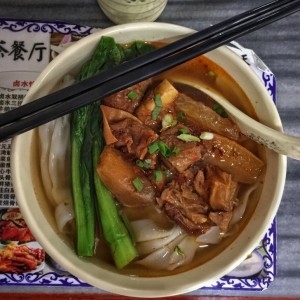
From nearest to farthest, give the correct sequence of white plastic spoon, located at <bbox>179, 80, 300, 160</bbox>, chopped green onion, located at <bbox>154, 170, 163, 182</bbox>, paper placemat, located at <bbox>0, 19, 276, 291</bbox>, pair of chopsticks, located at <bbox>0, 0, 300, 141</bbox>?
1. pair of chopsticks, located at <bbox>0, 0, 300, 141</bbox>
2. white plastic spoon, located at <bbox>179, 80, 300, 160</bbox>
3. chopped green onion, located at <bbox>154, 170, 163, 182</bbox>
4. paper placemat, located at <bbox>0, 19, 276, 291</bbox>

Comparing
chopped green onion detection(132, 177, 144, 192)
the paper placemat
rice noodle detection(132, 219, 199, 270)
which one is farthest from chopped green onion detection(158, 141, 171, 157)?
the paper placemat

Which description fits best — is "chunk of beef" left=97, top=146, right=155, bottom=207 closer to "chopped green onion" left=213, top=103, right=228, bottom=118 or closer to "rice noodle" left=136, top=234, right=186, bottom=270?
"rice noodle" left=136, top=234, right=186, bottom=270

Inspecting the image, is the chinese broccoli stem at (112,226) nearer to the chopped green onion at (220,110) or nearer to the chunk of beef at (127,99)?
the chunk of beef at (127,99)

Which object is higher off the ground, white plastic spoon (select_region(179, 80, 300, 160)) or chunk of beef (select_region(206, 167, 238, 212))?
white plastic spoon (select_region(179, 80, 300, 160))

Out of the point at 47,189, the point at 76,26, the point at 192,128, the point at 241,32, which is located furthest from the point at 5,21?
the point at 241,32

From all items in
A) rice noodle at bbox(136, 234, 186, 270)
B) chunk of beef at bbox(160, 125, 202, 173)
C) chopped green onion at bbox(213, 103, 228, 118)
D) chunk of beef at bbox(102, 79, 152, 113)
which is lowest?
rice noodle at bbox(136, 234, 186, 270)

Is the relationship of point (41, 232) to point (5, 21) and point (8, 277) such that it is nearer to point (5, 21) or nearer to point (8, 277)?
point (8, 277)

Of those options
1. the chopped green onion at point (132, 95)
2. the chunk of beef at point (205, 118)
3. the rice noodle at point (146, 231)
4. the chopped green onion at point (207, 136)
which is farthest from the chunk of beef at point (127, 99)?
the rice noodle at point (146, 231)

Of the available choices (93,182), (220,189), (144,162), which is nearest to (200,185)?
(220,189)
